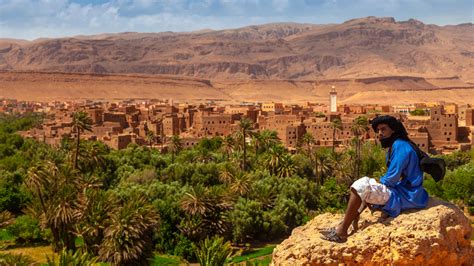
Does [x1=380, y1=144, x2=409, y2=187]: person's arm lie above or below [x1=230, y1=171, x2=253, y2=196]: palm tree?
above

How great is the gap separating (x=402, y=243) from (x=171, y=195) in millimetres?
20356

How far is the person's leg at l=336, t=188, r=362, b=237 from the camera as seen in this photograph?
5582 millimetres

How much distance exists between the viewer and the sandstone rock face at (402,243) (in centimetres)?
544

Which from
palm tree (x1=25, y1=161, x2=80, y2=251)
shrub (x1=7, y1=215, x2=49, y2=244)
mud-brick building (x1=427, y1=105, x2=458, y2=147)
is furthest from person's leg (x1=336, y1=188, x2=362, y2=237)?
mud-brick building (x1=427, y1=105, x2=458, y2=147)

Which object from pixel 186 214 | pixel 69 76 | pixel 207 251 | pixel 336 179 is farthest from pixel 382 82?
pixel 207 251

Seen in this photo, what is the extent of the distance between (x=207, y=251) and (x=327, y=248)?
4492 mm

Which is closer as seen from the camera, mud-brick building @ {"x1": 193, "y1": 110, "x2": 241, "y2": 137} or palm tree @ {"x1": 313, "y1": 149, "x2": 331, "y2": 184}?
palm tree @ {"x1": 313, "y1": 149, "x2": 331, "y2": 184}

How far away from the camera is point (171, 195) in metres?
25.3

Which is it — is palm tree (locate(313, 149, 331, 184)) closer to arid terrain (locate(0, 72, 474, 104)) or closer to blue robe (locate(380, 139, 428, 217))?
blue robe (locate(380, 139, 428, 217))

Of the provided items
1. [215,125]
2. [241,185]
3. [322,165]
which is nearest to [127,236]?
[241,185]

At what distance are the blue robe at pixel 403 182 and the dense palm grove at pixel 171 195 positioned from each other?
485cm

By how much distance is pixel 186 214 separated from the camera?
22.9m

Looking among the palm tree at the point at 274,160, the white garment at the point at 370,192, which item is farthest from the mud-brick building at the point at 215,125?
the white garment at the point at 370,192

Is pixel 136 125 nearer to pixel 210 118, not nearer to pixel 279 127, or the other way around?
pixel 210 118
